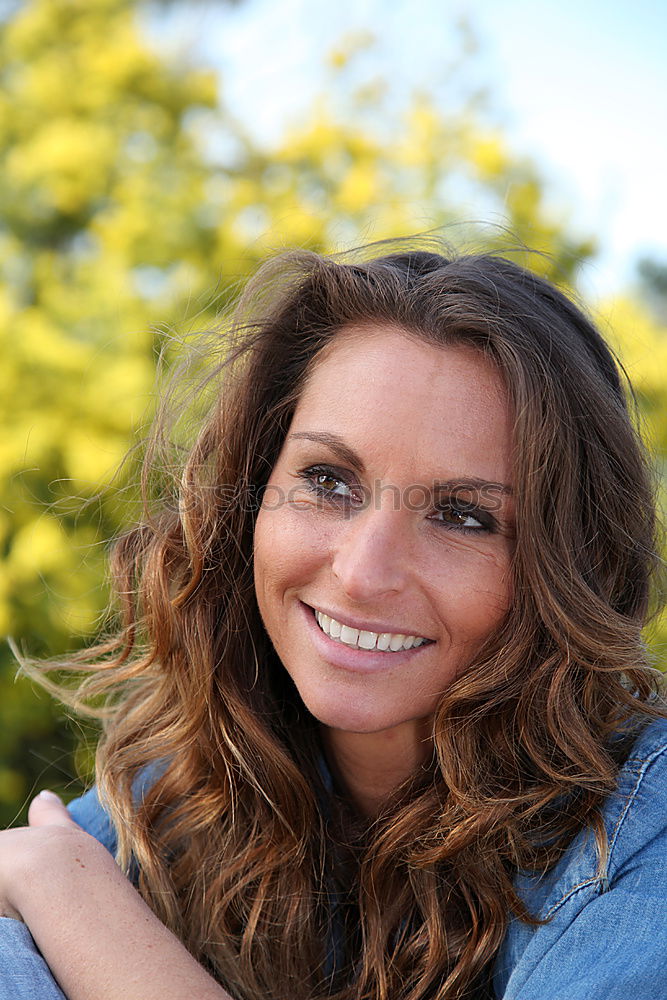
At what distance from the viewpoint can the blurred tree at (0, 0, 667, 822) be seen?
3.71 m

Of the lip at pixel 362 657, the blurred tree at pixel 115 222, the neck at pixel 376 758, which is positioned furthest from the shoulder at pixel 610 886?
the blurred tree at pixel 115 222

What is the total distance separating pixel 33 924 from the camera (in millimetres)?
1689

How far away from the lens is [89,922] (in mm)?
1655

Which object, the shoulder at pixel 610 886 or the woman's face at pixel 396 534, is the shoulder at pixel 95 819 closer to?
the woman's face at pixel 396 534

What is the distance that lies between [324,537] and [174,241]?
310cm

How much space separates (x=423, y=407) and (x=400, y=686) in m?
0.52

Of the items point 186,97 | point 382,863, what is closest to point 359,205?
point 186,97

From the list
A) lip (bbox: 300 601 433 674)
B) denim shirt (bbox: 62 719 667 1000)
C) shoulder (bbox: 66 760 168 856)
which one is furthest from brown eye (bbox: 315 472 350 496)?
shoulder (bbox: 66 760 168 856)

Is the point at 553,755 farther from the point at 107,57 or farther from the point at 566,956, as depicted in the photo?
the point at 107,57

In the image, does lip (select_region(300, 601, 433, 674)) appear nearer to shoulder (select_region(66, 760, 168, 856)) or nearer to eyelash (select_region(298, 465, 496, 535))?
eyelash (select_region(298, 465, 496, 535))

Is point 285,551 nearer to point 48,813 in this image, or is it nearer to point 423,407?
point 423,407

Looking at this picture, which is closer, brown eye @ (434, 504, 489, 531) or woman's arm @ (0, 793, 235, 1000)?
woman's arm @ (0, 793, 235, 1000)

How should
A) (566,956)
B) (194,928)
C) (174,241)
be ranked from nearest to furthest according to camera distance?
(566,956)
(194,928)
(174,241)

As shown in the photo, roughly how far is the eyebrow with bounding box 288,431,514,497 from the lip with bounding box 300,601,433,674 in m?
0.29
